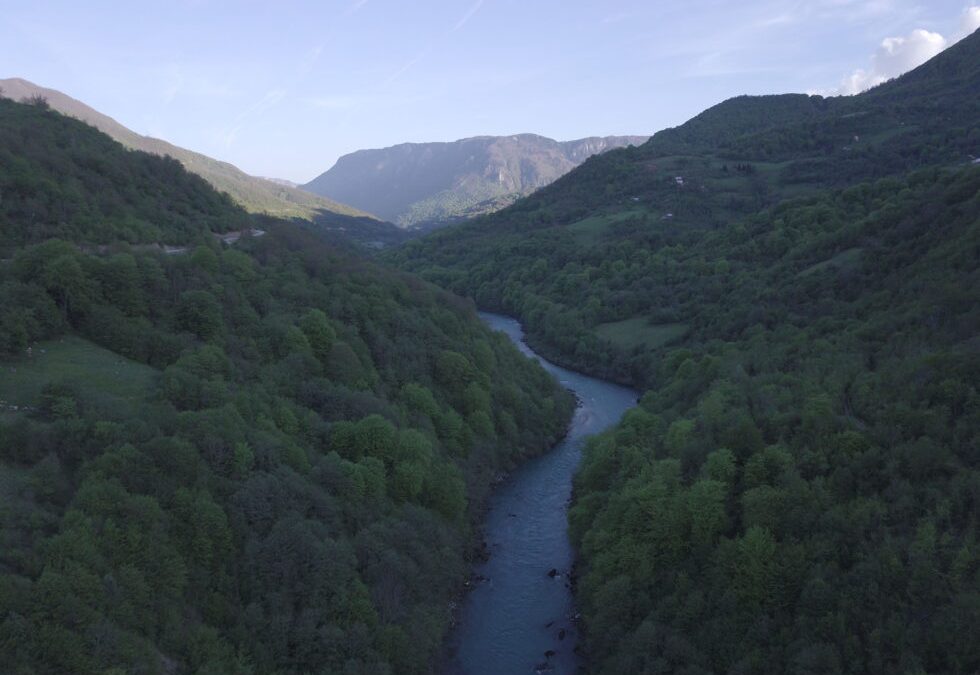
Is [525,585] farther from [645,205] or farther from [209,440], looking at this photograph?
[645,205]

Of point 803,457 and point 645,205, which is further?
point 645,205

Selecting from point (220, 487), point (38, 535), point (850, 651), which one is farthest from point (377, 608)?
point (850, 651)

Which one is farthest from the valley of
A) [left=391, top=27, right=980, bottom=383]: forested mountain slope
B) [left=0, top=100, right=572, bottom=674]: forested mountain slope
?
[left=391, top=27, right=980, bottom=383]: forested mountain slope

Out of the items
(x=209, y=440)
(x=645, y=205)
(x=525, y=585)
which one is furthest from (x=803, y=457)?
(x=645, y=205)

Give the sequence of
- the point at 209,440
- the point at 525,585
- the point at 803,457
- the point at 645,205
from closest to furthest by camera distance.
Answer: the point at 209,440 → the point at 803,457 → the point at 525,585 → the point at 645,205

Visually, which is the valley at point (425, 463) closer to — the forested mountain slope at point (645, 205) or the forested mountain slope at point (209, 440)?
the forested mountain slope at point (209, 440)

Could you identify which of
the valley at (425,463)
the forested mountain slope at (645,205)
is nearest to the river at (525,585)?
the valley at (425,463)

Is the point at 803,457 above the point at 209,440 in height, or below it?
below

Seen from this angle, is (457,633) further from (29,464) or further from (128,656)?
(29,464)
